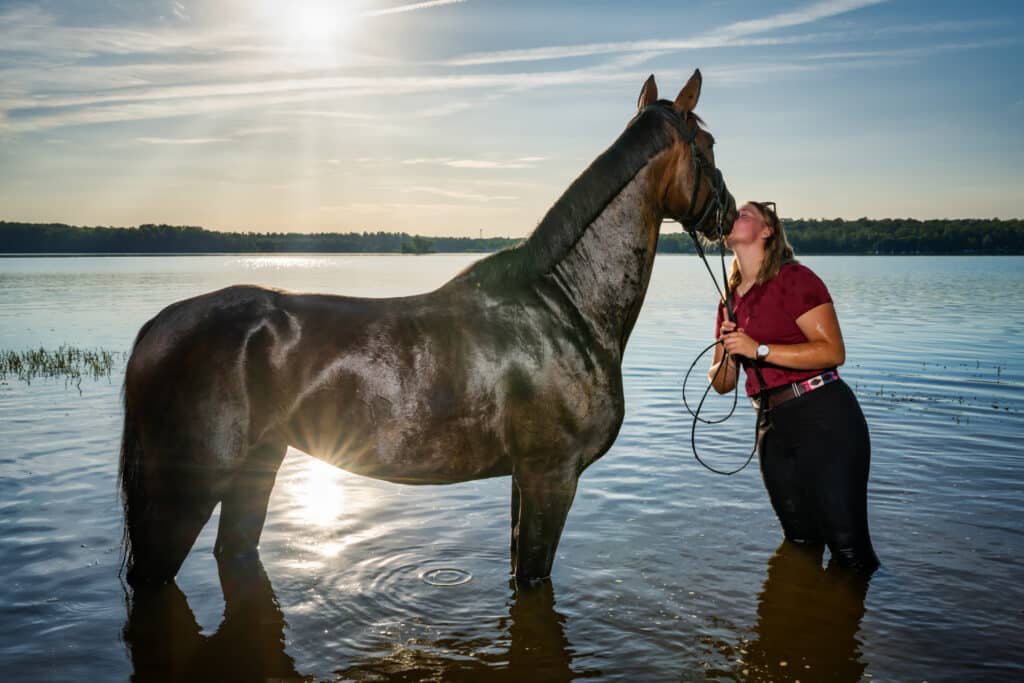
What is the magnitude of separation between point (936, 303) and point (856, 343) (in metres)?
15.7

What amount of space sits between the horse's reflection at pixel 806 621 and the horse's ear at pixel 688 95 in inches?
128

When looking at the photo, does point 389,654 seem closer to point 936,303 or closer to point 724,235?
point 724,235

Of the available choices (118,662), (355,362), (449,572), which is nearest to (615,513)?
(449,572)

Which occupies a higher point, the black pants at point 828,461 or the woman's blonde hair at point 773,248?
the woman's blonde hair at point 773,248

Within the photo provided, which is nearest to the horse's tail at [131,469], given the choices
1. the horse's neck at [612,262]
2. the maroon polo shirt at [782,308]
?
the horse's neck at [612,262]

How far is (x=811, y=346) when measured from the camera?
4.63 metres

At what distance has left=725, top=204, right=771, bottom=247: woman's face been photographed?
4.87m

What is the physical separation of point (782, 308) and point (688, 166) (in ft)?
3.63

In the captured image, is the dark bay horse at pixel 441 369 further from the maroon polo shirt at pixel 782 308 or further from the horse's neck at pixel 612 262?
the maroon polo shirt at pixel 782 308

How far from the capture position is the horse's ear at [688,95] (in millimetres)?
4465

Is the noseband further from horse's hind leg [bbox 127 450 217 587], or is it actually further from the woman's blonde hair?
horse's hind leg [bbox 127 450 217 587]

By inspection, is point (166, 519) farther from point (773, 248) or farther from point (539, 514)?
point (773, 248)

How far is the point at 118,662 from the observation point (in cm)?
439

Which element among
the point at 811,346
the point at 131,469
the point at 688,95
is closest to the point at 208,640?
the point at 131,469
